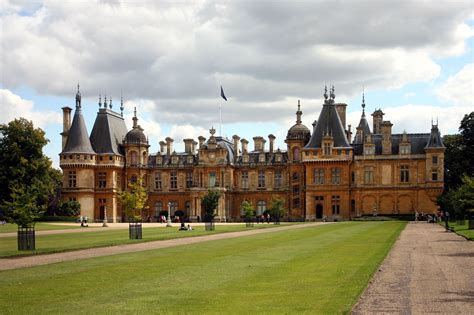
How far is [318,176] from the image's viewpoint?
270ft

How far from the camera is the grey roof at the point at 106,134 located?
88825 millimetres

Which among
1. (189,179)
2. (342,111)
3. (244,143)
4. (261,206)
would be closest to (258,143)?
(244,143)

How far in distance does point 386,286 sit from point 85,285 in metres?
7.32

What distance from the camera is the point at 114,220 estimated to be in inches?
3410

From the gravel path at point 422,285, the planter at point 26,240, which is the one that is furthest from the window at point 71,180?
the gravel path at point 422,285

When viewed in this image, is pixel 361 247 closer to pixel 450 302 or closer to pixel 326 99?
pixel 450 302

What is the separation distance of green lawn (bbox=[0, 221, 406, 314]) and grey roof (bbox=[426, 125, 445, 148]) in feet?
188

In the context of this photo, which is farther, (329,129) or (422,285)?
(329,129)

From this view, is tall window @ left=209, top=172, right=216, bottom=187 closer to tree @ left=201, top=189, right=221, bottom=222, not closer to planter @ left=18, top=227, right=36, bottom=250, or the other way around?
tree @ left=201, top=189, right=221, bottom=222

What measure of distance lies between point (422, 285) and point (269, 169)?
73672 millimetres

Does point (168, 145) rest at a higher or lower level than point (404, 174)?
higher

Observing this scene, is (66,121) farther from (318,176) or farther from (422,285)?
(422,285)

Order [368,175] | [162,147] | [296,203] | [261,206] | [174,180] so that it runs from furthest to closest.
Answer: [162,147], [174,180], [261,206], [296,203], [368,175]

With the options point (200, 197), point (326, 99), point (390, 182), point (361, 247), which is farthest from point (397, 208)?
point (361, 247)
